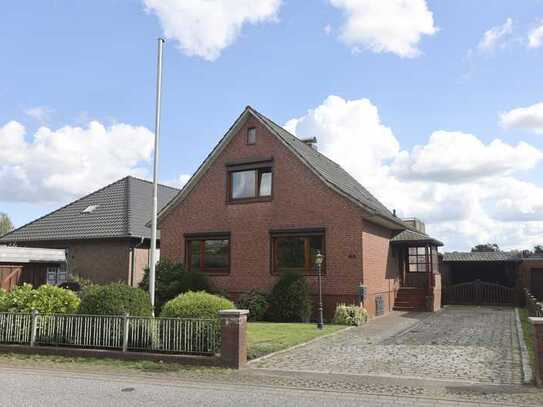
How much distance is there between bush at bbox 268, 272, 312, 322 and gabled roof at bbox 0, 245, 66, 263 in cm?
1159

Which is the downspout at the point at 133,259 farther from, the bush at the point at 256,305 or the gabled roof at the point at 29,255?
the bush at the point at 256,305

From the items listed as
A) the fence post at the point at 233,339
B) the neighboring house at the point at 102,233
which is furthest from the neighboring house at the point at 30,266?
the fence post at the point at 233,339

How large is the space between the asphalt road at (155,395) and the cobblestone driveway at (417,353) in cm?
190

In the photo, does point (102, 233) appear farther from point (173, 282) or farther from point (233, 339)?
point (233, 339)

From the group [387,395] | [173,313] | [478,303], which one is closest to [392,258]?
[478,303]

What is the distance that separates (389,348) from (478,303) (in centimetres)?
1872

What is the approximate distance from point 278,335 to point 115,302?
4.90 m

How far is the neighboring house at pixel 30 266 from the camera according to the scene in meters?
21.4

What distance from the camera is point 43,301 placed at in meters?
13.6

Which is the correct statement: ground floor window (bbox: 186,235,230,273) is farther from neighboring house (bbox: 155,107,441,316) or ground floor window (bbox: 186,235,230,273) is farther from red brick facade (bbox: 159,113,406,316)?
red brick facade (bbox: 159,113,406,316)

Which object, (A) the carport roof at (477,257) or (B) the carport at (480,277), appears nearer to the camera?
(B) the carport at (480,277)

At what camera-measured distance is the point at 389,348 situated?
42.1ft

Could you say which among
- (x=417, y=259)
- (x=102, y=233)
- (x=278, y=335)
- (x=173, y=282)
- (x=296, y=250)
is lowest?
(x=278, y=335)

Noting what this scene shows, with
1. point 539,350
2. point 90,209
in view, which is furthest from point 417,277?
point 539,350
